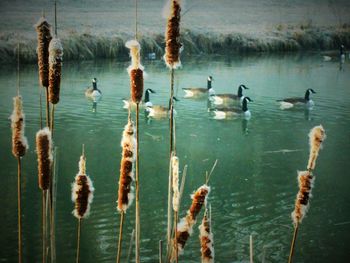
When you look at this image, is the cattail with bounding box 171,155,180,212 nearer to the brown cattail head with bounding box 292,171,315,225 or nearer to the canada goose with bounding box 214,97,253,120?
the brown cattail head with bounding box 292,171,315,225

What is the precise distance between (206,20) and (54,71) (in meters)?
10.9

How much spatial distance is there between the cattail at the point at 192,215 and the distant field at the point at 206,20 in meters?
9.08

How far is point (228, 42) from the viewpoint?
11281 millimetres

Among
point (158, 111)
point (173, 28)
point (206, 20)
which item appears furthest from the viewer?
point (206, 20)

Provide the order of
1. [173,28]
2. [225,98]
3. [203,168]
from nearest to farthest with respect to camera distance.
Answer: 1. [173,28]
2. [203,168]
3. [225,98]

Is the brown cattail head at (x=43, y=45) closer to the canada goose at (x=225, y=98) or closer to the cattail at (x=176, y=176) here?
the cattail at (x=176, y=176)

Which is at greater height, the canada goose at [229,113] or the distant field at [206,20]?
the distant field at [206,20]

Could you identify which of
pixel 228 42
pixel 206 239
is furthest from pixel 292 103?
pixel 206 239

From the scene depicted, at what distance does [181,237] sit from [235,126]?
5117 mm

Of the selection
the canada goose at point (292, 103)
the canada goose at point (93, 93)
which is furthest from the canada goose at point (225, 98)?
the canada goose at point (93, 93)

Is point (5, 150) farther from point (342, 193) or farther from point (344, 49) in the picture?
point (344, 49)

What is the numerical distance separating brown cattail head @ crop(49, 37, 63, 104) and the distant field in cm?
907

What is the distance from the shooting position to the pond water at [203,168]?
10.1 feet

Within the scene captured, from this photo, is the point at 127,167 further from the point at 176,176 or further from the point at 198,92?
the point at 198,92
